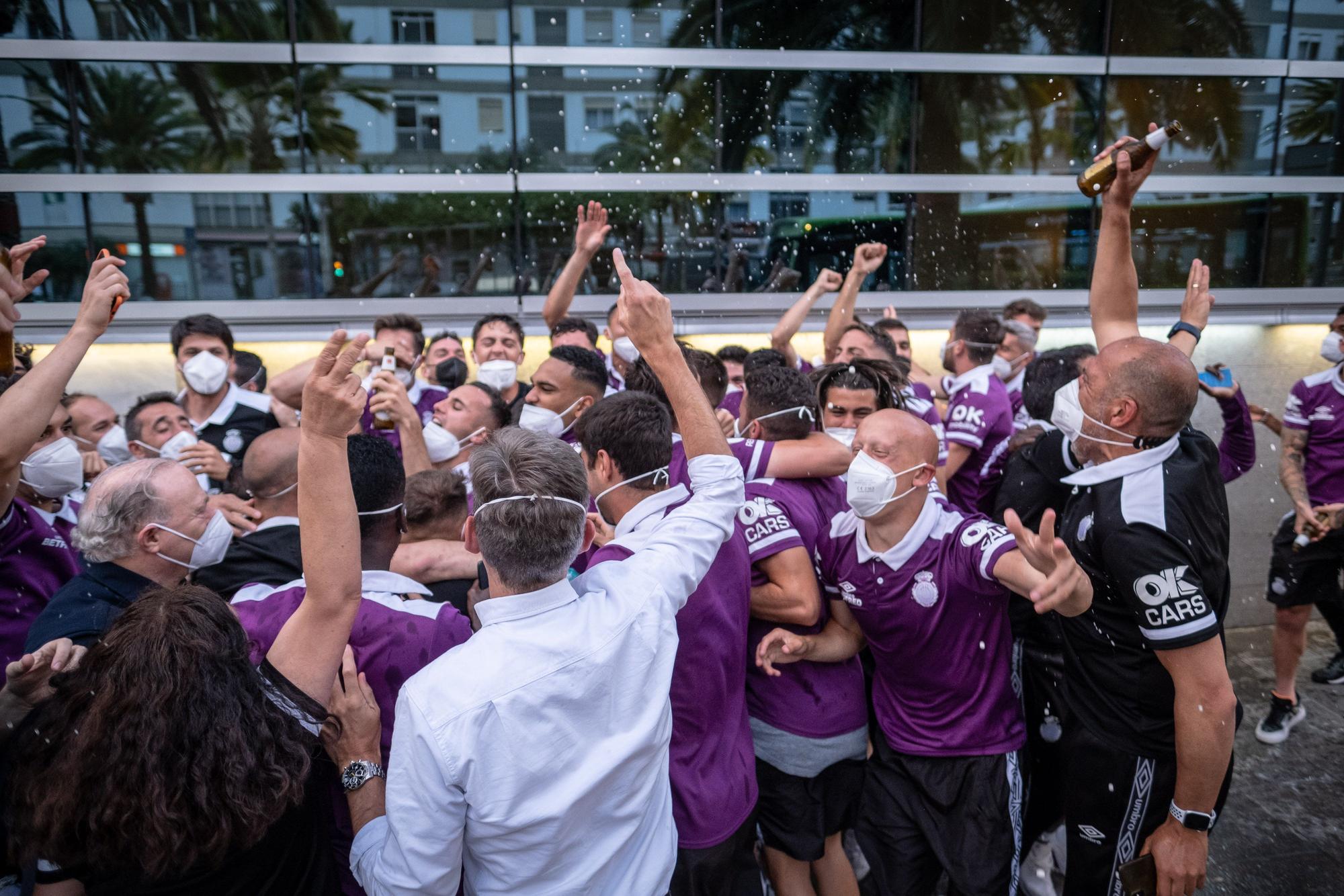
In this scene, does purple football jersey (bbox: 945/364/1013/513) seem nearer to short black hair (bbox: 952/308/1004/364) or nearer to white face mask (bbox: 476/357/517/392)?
short black hair (bbox: 952/308/1004/364)

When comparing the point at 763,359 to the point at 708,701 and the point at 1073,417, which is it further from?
the point at 708,701

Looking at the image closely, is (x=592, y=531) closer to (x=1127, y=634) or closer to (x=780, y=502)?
(x=780, y=502)

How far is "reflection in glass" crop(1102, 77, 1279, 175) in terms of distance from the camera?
308 inches

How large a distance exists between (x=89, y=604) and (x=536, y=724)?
53.2 inches

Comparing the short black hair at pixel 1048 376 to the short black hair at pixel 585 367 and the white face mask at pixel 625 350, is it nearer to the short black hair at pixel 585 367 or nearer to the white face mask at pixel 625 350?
the short black hair at pixel 585 367

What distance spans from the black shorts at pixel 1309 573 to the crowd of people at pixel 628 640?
2535mm

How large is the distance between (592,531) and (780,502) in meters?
1.00

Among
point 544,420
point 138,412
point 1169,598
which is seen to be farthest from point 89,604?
point 1169,598

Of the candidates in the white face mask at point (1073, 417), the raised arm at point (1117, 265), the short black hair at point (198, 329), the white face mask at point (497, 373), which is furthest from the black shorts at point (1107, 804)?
the short black hair at point (198, 329)

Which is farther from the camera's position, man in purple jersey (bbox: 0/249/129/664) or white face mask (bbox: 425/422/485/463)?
white face mask (bbox: 425/422/485/463)

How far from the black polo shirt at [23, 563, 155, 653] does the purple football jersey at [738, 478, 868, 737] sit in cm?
185

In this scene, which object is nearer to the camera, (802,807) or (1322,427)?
(802,807)

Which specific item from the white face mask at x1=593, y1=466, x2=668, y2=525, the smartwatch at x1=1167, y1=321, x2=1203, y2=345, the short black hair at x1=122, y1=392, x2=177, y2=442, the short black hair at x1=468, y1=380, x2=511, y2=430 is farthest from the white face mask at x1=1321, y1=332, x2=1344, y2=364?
the short black hair at x1=122, y1=392, x2=177, y2=442

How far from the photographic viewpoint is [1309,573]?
5203 mm
